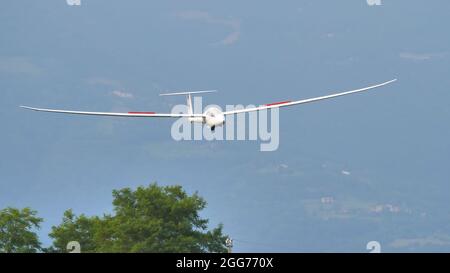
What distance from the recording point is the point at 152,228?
138 m

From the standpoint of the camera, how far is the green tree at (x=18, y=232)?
145875 millimetres

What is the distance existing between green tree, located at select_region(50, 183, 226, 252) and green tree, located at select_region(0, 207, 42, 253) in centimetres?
328

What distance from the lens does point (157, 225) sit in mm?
138875

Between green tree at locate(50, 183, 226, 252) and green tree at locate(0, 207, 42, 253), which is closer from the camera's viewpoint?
green tree at locate(50, 183, 226, 252)

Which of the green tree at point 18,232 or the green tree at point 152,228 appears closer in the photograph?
the green tree at point 152,228

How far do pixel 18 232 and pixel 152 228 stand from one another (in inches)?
821

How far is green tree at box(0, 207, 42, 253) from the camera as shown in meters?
146

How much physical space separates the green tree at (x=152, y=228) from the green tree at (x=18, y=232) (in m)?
3.28
